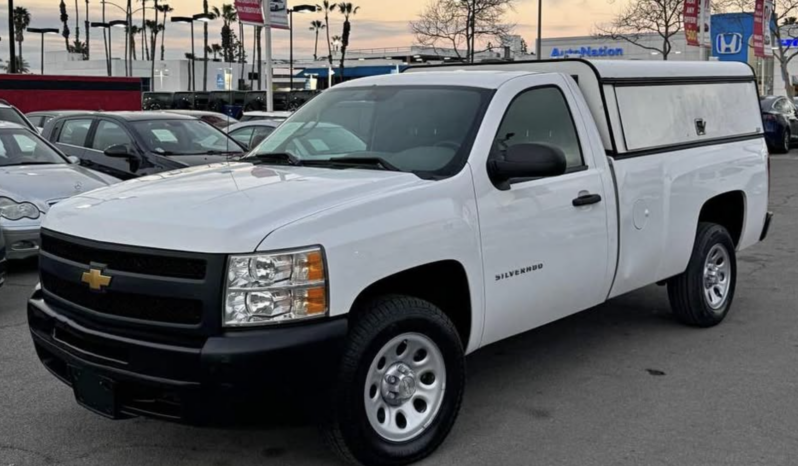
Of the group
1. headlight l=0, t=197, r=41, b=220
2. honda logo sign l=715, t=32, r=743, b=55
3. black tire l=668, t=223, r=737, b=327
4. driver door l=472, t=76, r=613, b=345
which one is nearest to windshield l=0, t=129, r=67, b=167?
headlight l=0, t=197, r=41, b=220

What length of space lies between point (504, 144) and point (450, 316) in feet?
3.32

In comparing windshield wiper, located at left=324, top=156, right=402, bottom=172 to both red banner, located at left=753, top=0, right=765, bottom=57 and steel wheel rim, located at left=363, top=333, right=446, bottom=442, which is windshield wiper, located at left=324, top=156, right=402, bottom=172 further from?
red banner, located at left=753, top=0, right=765, bottom=57

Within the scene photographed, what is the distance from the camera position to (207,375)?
3402mm

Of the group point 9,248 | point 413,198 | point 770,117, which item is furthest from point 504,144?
point 770,117

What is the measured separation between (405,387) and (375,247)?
0.72 metres

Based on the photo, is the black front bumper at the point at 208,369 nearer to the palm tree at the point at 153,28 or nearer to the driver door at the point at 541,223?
the driver door at the point at 541,223

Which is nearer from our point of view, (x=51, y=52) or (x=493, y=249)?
(x=493, y=249)

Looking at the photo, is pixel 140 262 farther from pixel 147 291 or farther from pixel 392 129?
pixel 392 129

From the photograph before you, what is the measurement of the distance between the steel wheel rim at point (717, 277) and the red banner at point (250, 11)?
13.2m

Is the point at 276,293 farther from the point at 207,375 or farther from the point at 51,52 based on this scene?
the point at 51,52

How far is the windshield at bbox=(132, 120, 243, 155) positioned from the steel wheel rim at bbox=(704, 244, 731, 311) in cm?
693

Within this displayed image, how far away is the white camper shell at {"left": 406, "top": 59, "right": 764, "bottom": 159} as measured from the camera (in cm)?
541

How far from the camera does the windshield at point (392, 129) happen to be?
14.8 ft

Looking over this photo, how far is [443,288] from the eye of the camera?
4.36 meters
